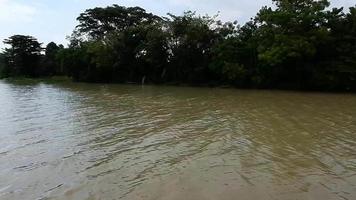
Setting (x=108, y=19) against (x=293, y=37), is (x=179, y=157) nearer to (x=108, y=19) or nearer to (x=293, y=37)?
(x=293, y=37)

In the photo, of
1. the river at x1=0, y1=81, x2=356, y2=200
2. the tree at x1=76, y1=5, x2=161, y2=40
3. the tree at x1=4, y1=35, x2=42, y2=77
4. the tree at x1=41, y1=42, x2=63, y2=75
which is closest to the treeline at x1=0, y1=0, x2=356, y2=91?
the tree at x1=76, y1=5, x2=161, y2=40

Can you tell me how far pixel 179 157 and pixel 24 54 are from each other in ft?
222

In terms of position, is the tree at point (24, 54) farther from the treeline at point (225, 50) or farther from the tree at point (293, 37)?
the tree at point (293, 37)

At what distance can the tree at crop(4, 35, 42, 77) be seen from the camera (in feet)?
227

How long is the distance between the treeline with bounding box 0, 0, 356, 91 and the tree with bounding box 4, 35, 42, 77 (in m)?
12.1

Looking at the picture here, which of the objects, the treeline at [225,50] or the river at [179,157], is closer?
the river at [179,157]

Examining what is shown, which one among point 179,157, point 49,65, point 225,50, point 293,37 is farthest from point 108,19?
point 179,157

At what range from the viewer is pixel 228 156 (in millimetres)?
8680

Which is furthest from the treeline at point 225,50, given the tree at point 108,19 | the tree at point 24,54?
the tree at point 24,54

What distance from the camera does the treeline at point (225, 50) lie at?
30047 millimetres

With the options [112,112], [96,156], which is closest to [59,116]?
[112,112]

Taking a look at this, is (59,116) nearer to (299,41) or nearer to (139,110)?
(139,110)

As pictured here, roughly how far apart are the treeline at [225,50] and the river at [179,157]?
1582cm

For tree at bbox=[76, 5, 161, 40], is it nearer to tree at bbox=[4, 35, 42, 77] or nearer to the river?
tree at bbox=[4, 35, 42, 77]
